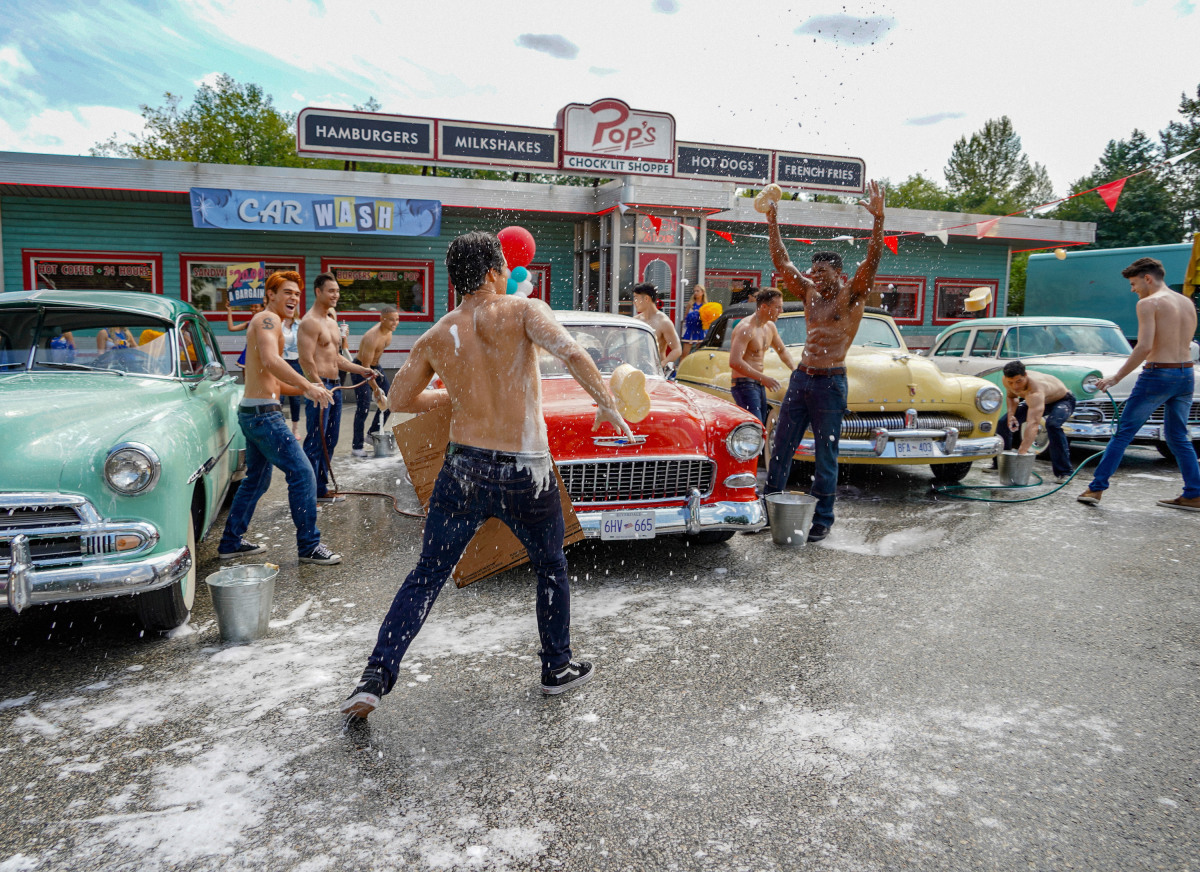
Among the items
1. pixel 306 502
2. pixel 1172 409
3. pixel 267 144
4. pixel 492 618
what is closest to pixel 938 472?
pixel 1172 409

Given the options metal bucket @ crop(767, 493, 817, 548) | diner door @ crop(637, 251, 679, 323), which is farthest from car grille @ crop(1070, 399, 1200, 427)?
diner door @ crop(637, 251, 679, 323)

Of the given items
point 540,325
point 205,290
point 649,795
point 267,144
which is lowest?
point 649,795

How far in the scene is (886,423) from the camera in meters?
6.72

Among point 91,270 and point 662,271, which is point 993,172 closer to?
point 662,271

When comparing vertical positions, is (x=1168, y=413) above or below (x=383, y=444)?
above

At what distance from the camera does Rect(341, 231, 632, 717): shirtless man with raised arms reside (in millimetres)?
2930

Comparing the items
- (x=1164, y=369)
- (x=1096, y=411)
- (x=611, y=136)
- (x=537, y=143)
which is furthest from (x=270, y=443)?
(x=611, y=136)

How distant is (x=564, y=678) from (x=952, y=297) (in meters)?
19.6

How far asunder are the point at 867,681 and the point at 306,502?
11.0 feet

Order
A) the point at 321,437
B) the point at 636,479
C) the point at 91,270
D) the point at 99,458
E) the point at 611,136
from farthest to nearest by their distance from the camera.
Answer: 1. the point at 611,136
2. the point at 91,270
3. the point at 321,437
4. the point at 636,479
5. the point at 99,458

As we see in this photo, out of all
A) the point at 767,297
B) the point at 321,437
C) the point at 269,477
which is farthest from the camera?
the point at 767,297

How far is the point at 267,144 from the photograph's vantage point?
157ft

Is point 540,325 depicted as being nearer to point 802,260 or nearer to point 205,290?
point 205,290

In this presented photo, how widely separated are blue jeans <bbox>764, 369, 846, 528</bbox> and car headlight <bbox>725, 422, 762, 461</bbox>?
Answer: 73cm
